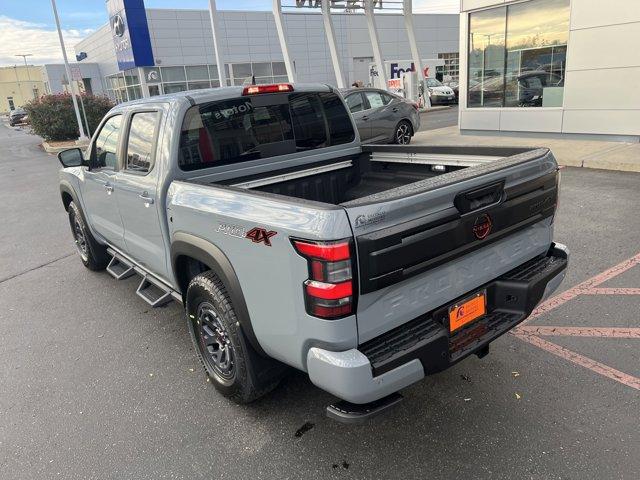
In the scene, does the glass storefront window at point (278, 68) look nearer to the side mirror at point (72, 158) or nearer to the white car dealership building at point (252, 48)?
the white car dealership building at point (252, 48)

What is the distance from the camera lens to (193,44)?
35875 mm

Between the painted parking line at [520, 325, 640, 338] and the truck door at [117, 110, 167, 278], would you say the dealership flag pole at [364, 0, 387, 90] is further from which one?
the painted parking line at [520, 325, 640, 338]

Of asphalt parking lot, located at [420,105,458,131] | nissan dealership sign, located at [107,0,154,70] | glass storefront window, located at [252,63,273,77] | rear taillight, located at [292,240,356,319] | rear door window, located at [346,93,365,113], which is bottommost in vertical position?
asphalt parking lot, located at [420,105,458,131]

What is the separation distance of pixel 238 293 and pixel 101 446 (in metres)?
1.28

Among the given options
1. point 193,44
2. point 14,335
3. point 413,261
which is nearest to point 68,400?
point 14,335

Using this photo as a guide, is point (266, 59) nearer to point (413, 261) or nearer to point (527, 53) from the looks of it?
point (527, 53)

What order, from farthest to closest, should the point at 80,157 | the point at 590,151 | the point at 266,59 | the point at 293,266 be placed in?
the point at 266,59 → the point at 590,151 → the point at 80,157 → the point at 293,266

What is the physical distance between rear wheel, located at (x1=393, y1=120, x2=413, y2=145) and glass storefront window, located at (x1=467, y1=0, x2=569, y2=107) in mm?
1997

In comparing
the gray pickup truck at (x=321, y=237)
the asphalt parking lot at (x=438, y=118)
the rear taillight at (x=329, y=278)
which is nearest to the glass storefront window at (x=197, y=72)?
the asphalt parking lot at (x=438, y=118)

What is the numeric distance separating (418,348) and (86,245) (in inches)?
185

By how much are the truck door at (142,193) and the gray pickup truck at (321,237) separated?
0.02m

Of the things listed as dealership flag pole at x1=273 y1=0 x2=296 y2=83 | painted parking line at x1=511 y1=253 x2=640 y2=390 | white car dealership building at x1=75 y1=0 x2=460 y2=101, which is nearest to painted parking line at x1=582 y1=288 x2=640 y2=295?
painted parking line at x1=511 y1=253 x2=640 y2=390

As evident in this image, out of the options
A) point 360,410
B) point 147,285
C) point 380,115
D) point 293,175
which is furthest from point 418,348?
point 380,115

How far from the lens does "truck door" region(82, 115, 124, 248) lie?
4.21m
